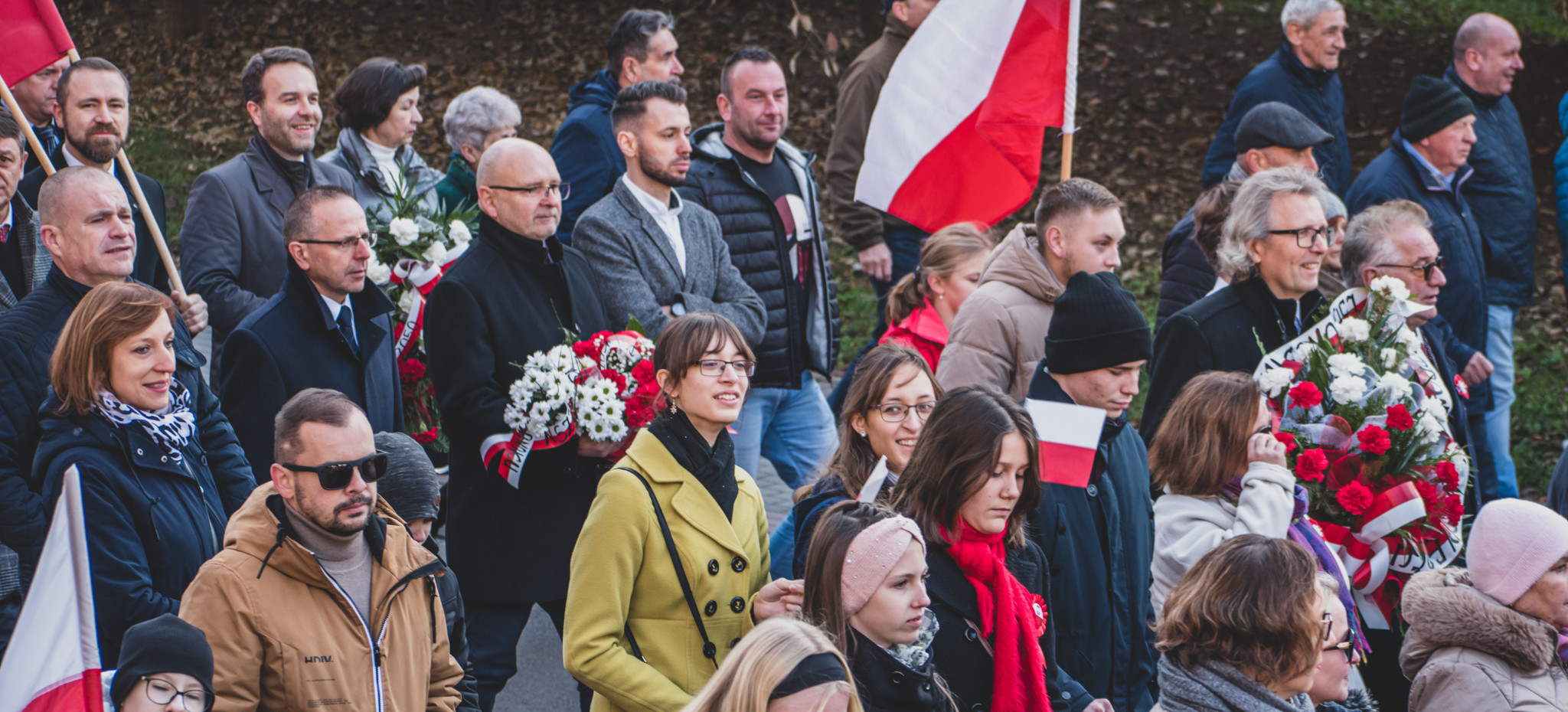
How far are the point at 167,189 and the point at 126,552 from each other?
12.3 meters

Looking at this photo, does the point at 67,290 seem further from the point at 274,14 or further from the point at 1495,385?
the point at 274,14

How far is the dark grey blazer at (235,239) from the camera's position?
6.23 m

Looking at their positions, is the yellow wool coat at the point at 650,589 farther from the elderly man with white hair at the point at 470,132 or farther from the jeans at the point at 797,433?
the elderly man with white hair at the point at 470,132

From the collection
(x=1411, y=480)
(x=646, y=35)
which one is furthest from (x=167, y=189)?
(x=1411, y=480)

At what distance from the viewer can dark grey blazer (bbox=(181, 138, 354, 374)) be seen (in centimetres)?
623

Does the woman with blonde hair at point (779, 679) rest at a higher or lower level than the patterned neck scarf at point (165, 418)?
lower

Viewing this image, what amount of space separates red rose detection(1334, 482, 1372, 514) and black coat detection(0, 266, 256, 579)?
362 centimetres

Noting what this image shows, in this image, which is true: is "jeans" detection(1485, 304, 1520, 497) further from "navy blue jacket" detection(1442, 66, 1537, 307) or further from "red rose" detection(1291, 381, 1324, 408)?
"red rose" detection(1291, 381, 1324, 408)

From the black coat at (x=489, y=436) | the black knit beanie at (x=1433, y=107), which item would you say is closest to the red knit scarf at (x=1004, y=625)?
the black coat at (x=489, y=436)

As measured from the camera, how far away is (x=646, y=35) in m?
8.09

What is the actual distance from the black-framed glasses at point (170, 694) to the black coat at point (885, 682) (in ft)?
4.93

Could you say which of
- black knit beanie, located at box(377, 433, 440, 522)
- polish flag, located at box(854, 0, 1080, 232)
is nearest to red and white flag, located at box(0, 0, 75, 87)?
black knit beanie, located at box(377, 433, 440, 522)

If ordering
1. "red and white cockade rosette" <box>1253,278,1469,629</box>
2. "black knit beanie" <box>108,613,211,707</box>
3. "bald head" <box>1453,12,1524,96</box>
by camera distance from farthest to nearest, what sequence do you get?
"bald head" <box>1453,12,1524,96</box> < "red and white cockade rosette" <box>1253,278,1469,629</box> < "black knit beanie" <box>108,613,211,707</box>

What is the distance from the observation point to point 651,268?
240 inches
